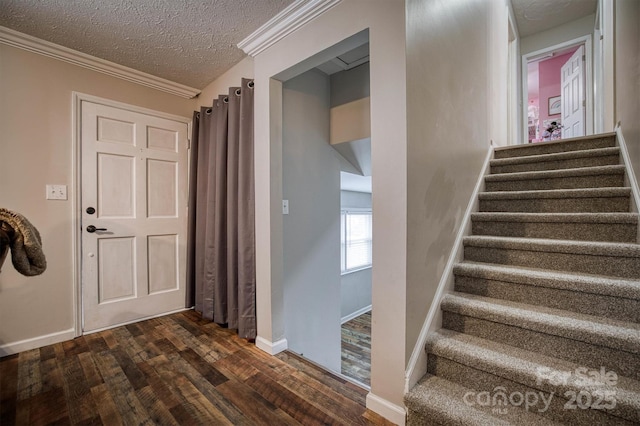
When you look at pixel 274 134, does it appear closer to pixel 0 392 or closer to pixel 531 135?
pixel 0 392

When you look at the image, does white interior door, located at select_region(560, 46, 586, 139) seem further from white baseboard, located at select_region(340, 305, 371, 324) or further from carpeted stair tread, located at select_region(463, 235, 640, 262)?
white baseboard, located at select_region(340, 305, 371, 324)

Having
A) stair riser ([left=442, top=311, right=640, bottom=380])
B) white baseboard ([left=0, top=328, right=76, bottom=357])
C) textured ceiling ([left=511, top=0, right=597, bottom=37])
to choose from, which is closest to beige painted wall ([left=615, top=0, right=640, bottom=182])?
stair riser ([left=442, top=311, right=640, bottom=380])

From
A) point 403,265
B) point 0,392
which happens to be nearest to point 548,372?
point 403,265

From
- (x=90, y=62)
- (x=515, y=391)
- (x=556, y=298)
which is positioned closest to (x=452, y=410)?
(x=515, y=391)

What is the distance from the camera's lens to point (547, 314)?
1.46 metres

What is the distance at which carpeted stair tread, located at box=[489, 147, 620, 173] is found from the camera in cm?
214

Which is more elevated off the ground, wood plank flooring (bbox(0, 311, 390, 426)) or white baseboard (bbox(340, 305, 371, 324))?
wood plank flooring (bbox(0, 311, 390, 426))

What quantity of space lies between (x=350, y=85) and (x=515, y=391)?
248 cm

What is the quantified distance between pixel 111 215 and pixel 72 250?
39 cm

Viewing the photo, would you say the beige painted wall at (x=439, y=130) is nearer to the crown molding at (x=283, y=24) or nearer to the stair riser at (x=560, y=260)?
the stair riser at (x=560, y=260)

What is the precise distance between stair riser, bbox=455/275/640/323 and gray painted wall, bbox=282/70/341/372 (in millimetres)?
1261

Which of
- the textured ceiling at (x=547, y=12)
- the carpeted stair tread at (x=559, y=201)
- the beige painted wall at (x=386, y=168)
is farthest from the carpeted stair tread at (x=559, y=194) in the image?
the textured ceiling at (x=547, y=12)

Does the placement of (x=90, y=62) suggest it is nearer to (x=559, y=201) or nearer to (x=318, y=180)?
(x=318, y=180)

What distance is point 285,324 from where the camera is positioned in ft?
7.82
